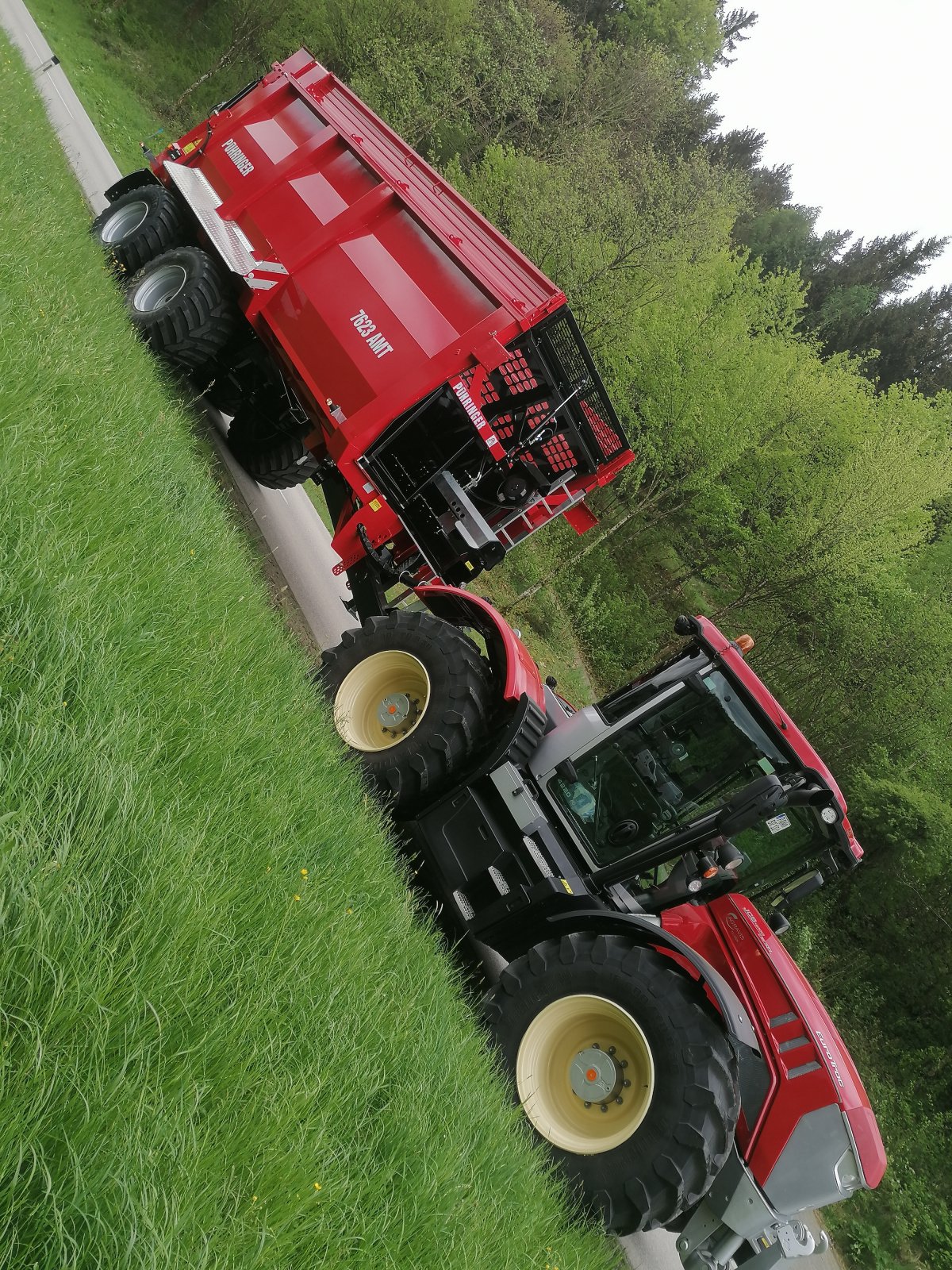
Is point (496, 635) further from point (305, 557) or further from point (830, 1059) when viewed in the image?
point (305, 557)

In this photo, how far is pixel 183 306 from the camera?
→ 601 cm

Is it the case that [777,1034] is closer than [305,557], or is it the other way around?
[777,1034]

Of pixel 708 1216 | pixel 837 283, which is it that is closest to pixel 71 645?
pixel 708 1216

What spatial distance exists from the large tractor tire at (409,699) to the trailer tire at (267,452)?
278 centimetres

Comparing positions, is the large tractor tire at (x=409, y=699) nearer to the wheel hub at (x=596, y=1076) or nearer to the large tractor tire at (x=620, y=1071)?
the large tractor tire at (x=620, y=1071)

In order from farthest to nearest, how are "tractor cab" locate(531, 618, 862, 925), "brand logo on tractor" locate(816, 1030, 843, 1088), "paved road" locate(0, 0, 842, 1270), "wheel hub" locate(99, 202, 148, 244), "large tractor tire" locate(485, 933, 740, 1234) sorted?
"wheel hub" locate(99, 202, 148, 244)
"paved road" locate(0, 0, 842, 1270)
"tractor cab" locate(531, 618, 862, 925)
"brand logo on tractor" locate(816, 1030, 843, 1088)
"large tractor tire" locate(485, 933, 740, 1234)

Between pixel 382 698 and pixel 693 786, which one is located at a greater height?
pixel 382 698

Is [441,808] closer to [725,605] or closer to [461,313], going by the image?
[461,313]

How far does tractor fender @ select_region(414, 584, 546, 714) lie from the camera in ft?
15.8

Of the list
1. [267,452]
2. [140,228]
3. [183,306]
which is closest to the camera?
[183,306]

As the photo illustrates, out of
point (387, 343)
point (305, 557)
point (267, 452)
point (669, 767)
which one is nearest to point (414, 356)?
point (387, 343)

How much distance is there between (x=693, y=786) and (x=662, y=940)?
31.1 inches

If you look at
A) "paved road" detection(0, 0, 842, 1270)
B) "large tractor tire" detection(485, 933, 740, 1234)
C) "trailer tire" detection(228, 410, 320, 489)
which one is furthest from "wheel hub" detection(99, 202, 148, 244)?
"large tractor tire" detection(485, 933, 740, 1234)

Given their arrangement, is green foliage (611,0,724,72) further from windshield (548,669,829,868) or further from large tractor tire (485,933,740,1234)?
large tractor tire (485,933,740,1234)
